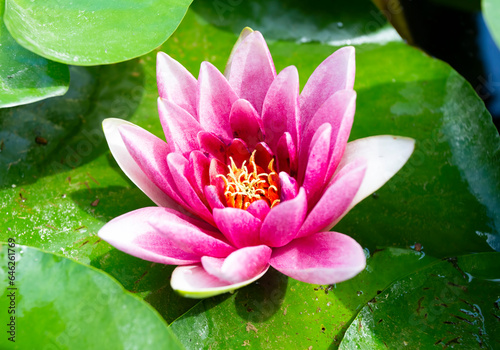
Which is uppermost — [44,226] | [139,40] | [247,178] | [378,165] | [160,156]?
[139,40]

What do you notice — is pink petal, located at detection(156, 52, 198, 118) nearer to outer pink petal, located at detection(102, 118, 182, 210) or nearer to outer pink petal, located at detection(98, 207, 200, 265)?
outer pink petal, located at detection(102, 118, 182, 210)

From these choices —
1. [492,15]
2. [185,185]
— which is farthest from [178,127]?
[492,15]

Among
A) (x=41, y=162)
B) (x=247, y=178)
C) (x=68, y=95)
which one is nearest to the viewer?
(x=247, y=178)

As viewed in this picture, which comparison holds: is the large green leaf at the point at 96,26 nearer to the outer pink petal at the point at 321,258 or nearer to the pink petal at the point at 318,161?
the pink petal at the point at 318,161

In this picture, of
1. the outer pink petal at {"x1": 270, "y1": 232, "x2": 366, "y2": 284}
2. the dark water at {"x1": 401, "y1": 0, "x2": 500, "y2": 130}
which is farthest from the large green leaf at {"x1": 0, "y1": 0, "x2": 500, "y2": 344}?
the dark water at {"x1": 401, "y1": 0, "x2": 500, "y2": 130}

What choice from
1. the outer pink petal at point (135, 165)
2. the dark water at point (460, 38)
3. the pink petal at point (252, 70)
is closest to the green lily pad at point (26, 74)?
the outer pink petal at point (135, 165)

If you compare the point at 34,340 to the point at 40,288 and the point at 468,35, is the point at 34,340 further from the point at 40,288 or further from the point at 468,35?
the point at 468,35

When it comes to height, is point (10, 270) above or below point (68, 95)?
below

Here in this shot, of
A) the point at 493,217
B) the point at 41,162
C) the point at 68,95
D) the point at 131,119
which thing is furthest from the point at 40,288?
the point at 493,217
